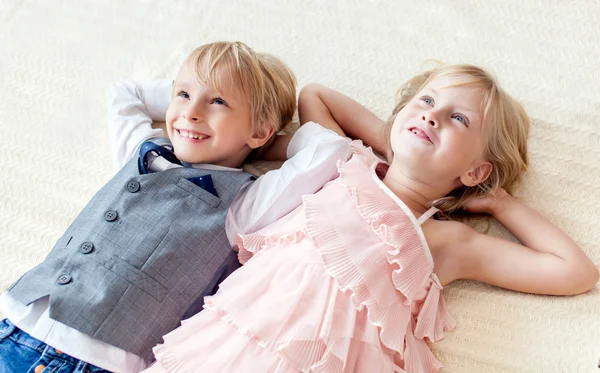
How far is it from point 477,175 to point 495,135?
85 mm

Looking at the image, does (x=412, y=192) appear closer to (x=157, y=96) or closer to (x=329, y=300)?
(x=329, y=300)

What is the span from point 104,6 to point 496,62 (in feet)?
3.16

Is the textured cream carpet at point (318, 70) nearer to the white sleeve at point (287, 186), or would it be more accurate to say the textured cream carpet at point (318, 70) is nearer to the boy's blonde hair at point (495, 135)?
the boy's blonde hair at point (495, 135)

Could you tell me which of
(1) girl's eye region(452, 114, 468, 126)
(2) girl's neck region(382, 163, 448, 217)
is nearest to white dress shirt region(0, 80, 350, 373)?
(2) girl's neck region(382, 163, 448, 217)

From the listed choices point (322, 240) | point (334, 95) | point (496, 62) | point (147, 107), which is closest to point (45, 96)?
point (147, 107)

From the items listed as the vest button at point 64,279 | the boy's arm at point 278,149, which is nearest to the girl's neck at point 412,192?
the boy's arm at point 278,149

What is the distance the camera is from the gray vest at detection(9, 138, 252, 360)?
1200 mm

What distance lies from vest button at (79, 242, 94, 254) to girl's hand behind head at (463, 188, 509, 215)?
2.34ft

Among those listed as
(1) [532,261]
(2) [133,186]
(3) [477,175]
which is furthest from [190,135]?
(1) [532,261]

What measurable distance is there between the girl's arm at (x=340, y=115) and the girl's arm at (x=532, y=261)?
0.30 m

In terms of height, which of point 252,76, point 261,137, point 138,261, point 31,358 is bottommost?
point 31,358

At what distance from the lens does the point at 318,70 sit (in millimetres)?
1625

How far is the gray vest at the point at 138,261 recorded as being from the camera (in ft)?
3.94

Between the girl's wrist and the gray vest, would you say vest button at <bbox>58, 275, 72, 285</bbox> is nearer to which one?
the gray vest
